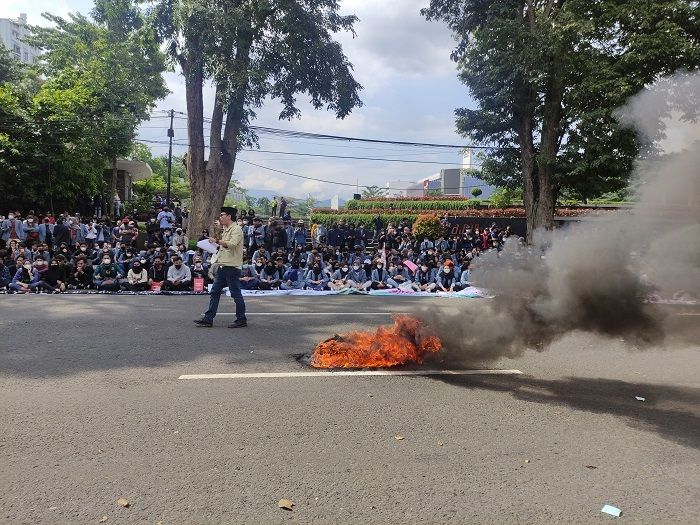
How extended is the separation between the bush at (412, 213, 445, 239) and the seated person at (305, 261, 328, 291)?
308 inches

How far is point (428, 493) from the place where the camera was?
326cm

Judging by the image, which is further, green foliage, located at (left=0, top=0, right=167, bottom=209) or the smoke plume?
green foliage, located at (left=0, top=0, right=167, bottom=209)

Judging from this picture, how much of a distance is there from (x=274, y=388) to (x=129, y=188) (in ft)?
110

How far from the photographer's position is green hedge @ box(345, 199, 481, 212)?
31.0m

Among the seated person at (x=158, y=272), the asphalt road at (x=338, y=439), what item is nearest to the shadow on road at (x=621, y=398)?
the asphalt road at (x=338, y=439)

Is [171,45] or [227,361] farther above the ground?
[171,45]

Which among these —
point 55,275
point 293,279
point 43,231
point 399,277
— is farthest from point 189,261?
point 399,277

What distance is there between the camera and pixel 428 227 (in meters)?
23.2

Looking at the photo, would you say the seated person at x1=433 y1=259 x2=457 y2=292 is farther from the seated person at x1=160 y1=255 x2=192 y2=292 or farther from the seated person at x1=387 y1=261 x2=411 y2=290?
the seated person at x1=160 y1=255 x2=192 y2=292

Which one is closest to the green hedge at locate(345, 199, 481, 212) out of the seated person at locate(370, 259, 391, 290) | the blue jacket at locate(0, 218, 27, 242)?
the seated person at locate(370, 259, 391, 290)

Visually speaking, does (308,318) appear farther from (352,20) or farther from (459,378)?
(352,20)

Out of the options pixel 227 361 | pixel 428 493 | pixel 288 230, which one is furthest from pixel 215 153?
pixel 428 493

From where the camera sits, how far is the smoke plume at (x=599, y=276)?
5105 millimetres

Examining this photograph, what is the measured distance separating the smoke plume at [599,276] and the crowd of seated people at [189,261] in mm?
8053
